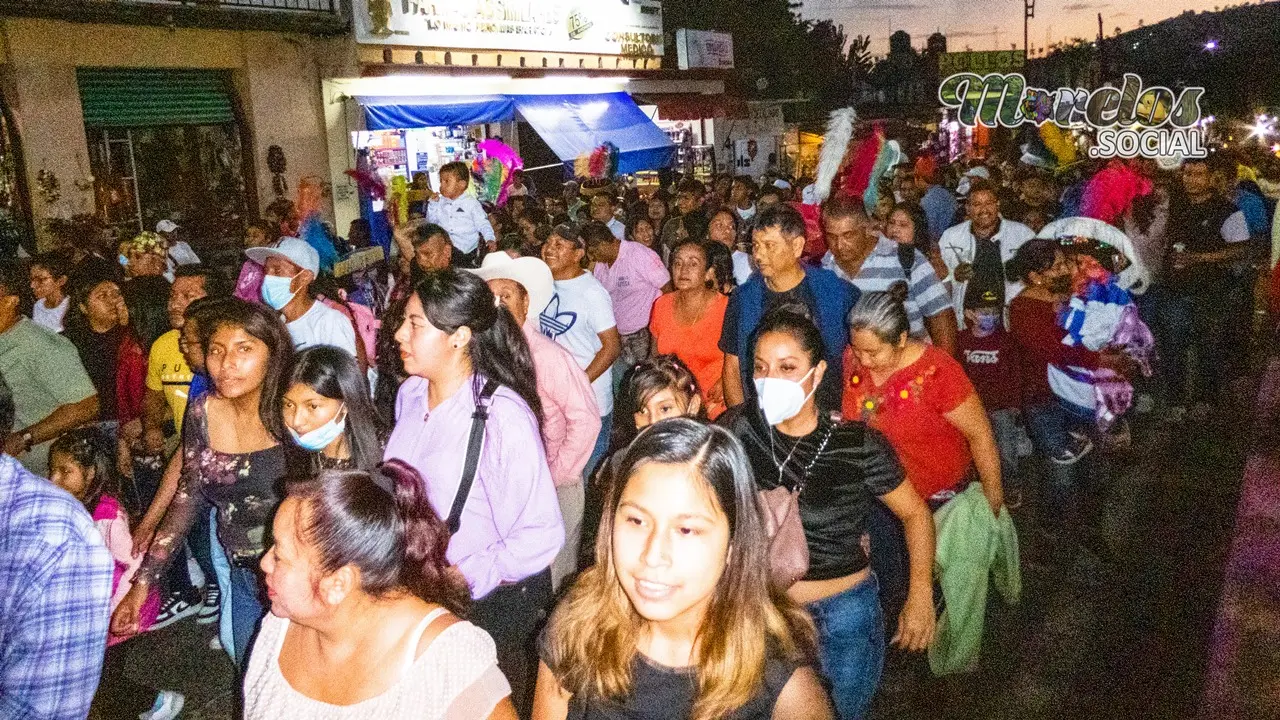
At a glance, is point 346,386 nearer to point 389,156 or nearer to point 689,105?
point 389,156

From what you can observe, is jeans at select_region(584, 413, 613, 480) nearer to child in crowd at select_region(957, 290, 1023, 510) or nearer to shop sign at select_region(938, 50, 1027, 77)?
child in crowd at select_region(957, 290, 1023, 510)

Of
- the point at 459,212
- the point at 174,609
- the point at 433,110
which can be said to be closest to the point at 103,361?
the point at 174,609

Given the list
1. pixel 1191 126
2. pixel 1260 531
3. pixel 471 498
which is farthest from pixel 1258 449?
pixel 471 498

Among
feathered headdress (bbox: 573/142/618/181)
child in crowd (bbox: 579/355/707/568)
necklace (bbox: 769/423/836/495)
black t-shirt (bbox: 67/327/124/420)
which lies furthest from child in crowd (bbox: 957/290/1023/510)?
feathered headdress (bbox: 573/142/618/181)

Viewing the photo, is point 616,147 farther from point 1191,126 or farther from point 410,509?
point 410,509

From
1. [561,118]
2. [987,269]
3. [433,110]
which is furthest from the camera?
[561,118]

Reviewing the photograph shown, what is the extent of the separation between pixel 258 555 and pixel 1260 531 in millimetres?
6169

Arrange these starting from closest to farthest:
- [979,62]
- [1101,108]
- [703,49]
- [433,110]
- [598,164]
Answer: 1. [1101,108]
2. [433,110]
3. [598,164]
4. [703,49]
5. [979,62]

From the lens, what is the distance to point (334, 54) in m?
14.0

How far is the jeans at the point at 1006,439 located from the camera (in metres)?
5.77

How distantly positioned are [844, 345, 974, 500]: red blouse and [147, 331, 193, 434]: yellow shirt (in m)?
3.38

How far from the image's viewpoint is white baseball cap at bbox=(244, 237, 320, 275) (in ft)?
17.1

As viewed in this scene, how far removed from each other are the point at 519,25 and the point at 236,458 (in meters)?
15.5

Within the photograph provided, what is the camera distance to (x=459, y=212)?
1034 cm
